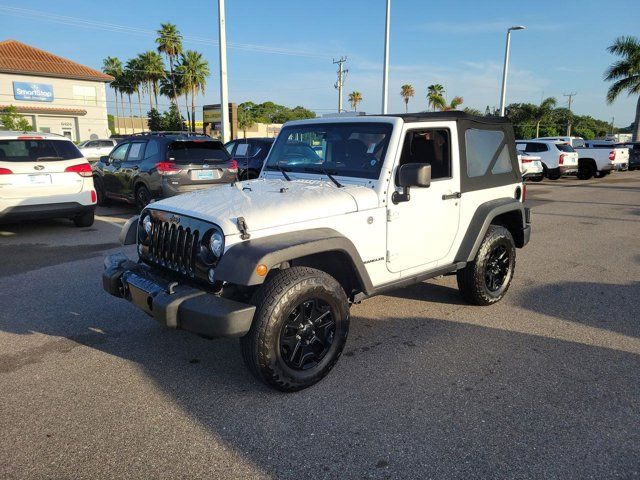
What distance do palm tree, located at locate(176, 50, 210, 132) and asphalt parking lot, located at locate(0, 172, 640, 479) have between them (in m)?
51.9

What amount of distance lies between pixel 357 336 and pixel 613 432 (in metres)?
1.96

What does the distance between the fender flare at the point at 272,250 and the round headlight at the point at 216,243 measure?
0.28ft

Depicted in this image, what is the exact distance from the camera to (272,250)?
2984 mm

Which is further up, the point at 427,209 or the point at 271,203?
the point at 271,203

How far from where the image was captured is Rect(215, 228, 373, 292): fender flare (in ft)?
9.52

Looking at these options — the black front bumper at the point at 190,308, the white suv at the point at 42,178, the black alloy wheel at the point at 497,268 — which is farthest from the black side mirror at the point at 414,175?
the white suv at the point at 42,178

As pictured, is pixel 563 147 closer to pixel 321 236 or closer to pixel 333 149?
pixel 333 149

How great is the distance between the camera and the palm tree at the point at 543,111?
53.3 m

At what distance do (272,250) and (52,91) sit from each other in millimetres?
42846

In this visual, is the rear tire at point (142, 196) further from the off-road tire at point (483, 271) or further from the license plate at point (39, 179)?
the off-road tire at point (483, 271)

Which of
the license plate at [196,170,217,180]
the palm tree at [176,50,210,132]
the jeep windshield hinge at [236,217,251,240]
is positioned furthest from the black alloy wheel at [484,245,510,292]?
the palm tree at [176,50,210,132]

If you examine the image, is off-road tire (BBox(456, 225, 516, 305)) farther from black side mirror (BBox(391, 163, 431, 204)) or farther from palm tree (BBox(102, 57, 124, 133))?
palm tree (BBox(102, 57, 124, 133))

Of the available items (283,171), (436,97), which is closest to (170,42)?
(436,97)

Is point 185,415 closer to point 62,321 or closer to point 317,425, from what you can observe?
point 317,425
